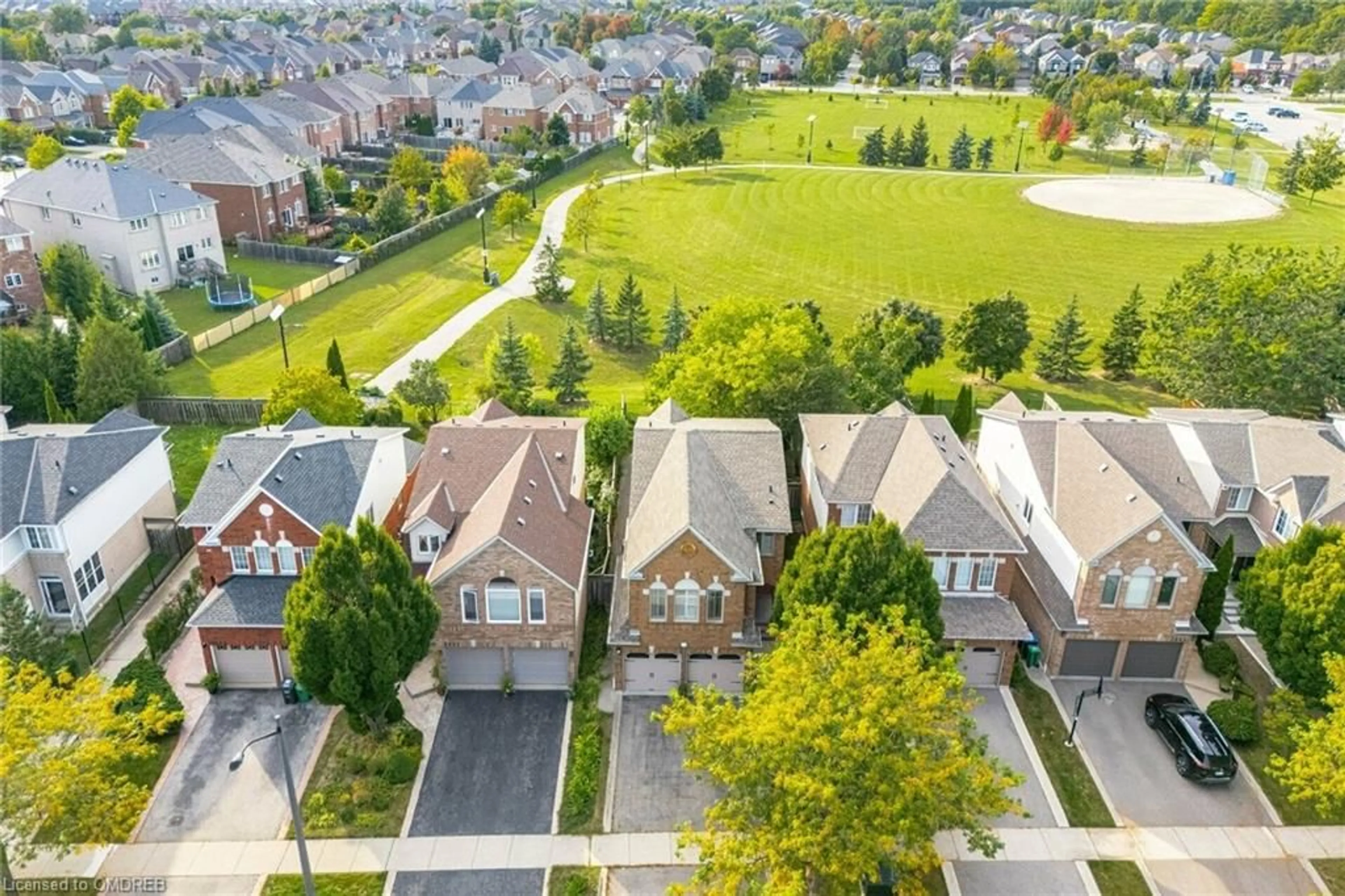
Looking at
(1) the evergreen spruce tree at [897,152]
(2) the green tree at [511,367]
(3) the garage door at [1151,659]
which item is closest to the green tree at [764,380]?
(2) the green tree at [511,367]

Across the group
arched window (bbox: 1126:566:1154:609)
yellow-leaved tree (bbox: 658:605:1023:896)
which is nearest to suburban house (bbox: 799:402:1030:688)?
arched window (bbox: 1126:566:1154:609)

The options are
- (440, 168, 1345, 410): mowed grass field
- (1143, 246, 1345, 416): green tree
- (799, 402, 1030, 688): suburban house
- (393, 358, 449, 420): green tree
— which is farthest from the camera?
(440, 168, 1345, 410): mowed grass field

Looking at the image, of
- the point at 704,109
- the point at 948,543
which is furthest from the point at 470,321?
the point at 704,109

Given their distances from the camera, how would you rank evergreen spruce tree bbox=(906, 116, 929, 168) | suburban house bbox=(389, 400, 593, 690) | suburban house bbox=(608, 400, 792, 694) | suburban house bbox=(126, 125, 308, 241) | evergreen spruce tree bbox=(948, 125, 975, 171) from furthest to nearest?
1. evergreen spruce tree bbox=(906, 116, 929, 168)
2. evergreen spruce tree bbox=(948, 125, 975, 171)
3. suburban house bbox=(126, 125, 308, 241)
4. suburban house bbox=(389, 400, 593, 690)
5. suburban house bbox=(608, 400, 792, 694)

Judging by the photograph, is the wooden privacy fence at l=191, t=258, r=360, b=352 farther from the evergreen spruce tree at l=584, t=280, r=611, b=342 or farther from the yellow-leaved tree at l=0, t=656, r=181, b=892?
the yellow-leaved tree at l=0, t=656, r=181, b=892

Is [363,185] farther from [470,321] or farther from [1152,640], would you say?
[1152,640]

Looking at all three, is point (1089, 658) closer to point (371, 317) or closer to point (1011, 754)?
point (1011, 754)

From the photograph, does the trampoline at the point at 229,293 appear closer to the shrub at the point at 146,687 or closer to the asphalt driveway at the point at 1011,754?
the shrub at the point at 146,687
